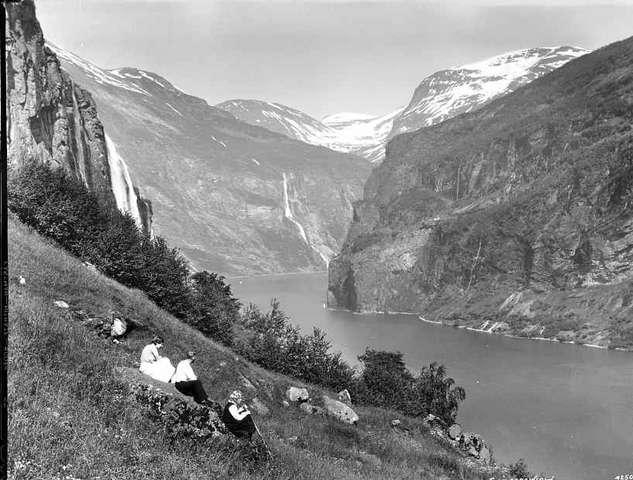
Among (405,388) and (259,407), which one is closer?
(259,407)

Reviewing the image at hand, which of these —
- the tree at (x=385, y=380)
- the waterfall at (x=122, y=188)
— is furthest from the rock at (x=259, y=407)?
the waterfall at (x=122, y=188)

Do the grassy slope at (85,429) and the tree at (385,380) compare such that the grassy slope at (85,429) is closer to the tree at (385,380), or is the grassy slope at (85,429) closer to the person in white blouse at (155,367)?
the person in white blouse at (155,367)

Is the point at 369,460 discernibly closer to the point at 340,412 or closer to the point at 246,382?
the point at 246,382

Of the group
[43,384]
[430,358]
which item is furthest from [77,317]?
[430,358]

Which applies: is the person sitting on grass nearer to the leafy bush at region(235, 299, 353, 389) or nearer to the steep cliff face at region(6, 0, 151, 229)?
the leafy bush at region(235, 299, 353, 389)

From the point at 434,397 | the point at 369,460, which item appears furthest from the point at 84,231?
the point at 434,397

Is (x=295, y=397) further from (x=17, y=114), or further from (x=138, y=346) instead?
(x=17, y=114)

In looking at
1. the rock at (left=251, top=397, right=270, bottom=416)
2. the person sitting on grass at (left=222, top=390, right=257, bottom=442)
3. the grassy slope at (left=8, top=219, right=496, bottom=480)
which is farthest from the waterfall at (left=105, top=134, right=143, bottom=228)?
the person sitting on grass at (left=222, top=390, right=257, bottom=442)
